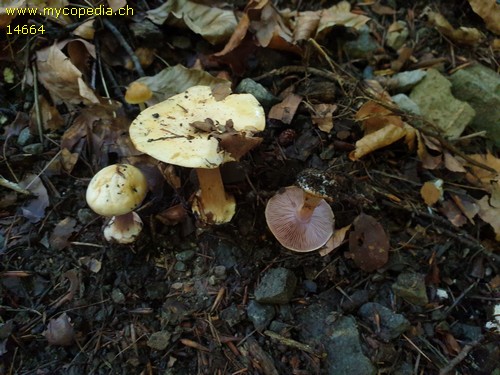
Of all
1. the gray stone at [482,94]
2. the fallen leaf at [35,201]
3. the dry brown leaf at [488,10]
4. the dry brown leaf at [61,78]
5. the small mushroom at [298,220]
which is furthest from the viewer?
the dry brown leaf at [488,10]

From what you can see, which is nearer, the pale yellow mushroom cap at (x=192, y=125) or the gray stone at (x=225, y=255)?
the pale yellow mushroom cap at (x=192, y=125)

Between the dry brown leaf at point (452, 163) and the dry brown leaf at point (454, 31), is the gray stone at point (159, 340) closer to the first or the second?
the dry brown leaf at point (452, 163)

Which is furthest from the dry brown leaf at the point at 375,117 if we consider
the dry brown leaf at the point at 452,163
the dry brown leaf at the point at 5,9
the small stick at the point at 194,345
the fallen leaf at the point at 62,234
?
the dry brown leaf at the point at 5,9

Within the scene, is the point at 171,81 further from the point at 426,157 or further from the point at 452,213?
the point at 452,213

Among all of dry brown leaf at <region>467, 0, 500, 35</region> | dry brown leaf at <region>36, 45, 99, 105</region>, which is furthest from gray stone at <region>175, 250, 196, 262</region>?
dry brown leaf at <region>467, 0, 500, 35</region>

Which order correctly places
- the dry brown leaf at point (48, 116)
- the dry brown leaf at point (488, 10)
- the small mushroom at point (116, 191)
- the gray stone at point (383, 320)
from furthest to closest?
the dry brown leaf at point (488, 10) → the dry brown leaf at point (48, 116) → the gray stone at point (383, 320) → the small mushroom at point (116, 191)

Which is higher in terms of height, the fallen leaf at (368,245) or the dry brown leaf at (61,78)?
the dry brown leaf at (61,78)

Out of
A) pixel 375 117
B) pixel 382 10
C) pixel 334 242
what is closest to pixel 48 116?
pixel 334 242
